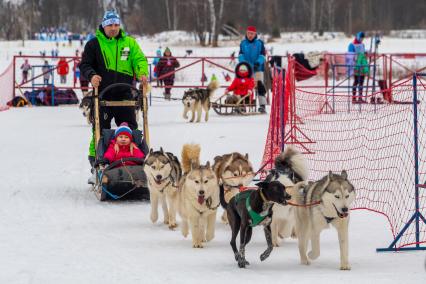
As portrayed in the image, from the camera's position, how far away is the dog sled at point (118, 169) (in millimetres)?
7914

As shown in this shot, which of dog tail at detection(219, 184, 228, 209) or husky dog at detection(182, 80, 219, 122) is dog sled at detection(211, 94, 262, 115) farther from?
dog tail at detection(219, 184, 228, 209)

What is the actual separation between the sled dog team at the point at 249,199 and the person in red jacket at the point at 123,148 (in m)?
0.86

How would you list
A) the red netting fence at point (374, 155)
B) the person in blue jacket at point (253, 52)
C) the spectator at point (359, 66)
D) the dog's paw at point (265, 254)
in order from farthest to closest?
the spectator at point (359, 66)
the person in blue jacket at point (253, 52)
the red netting fence at point (374, 155)
the dog's paw at point (265, 254)

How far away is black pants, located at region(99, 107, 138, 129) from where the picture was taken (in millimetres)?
8844

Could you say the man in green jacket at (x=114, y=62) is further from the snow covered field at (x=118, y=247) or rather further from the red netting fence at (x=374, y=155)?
the red netting fence at (x=374, y=155)

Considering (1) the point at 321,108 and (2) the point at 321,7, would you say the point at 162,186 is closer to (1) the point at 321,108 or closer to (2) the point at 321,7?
(1) the point at 321,108

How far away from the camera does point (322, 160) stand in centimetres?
1080

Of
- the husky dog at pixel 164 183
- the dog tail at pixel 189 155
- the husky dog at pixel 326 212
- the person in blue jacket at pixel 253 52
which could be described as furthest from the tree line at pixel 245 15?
the husky dog at pixel 326 212

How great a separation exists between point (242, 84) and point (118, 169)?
395 inches

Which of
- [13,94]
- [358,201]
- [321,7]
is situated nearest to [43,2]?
[321,7]

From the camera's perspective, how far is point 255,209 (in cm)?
551

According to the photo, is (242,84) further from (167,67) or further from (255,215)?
(255,215)

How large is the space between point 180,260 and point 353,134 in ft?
24.4

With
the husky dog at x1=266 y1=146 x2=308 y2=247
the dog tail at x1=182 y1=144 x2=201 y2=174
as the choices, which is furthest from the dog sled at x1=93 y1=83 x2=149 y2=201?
the husky dog at x1=266 y1=146 x2=308 y2=247
